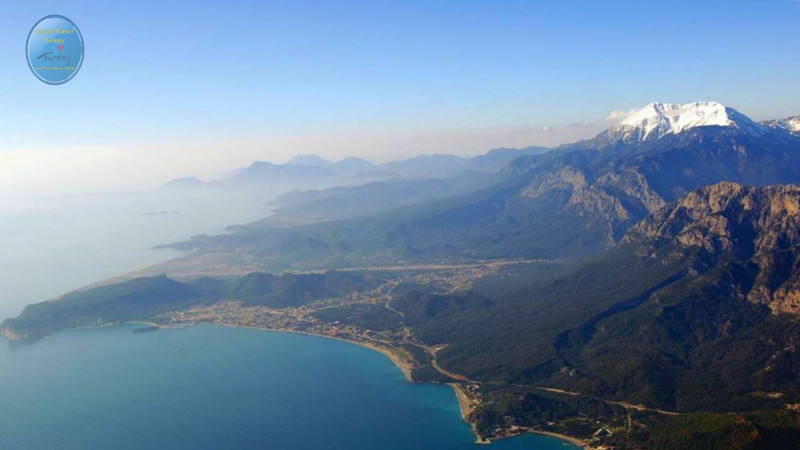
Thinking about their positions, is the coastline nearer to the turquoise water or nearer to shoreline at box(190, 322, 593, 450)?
shoreline at box(190, 322, 593, 450)

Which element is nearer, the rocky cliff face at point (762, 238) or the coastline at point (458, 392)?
the coastline at point (458, 392)

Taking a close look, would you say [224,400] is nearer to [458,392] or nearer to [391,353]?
[391,353]

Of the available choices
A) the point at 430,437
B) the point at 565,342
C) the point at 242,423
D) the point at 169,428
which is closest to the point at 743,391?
the point at 565,342

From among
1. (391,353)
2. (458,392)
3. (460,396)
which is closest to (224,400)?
(391,353)

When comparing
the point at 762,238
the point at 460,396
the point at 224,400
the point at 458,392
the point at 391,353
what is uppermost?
the point at 762,238

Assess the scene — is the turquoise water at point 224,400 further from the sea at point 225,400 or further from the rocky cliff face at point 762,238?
the rocky cliff face at point 762,238

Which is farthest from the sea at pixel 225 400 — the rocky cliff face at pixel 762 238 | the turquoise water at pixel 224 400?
the rocky cliff face at pixel 762 238

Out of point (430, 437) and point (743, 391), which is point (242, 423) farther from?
point (743, 391)
